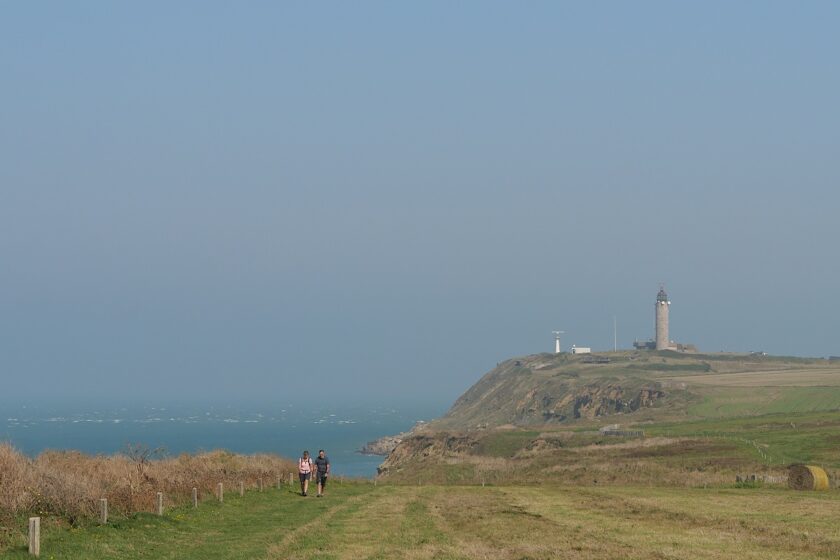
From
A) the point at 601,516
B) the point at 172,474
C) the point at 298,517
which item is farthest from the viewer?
the point at 172,474

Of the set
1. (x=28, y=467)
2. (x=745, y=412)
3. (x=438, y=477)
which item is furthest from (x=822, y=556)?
(x=745, y=412)

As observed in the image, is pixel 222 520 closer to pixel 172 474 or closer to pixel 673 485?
pixel 172 474

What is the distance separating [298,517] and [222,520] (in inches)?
102

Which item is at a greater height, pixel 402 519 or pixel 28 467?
pixel 28 467

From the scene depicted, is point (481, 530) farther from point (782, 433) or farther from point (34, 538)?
point (782, 433)

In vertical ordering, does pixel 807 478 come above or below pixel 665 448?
above

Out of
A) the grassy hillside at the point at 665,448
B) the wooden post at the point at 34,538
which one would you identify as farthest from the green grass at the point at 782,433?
the wooden post at the point at 34,538

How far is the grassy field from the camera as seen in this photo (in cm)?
2544

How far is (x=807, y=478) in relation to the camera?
51000 millimetres

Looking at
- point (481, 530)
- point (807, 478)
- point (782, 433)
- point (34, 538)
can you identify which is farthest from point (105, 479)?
point (782, 433)

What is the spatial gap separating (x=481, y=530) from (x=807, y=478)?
2631 cm

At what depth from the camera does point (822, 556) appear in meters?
23.5

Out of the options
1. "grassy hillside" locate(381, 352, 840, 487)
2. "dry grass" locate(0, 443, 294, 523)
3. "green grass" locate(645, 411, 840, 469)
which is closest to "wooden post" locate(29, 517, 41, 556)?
"dry grass" locate(0, 443, 294, 523)

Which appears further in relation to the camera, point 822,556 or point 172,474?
point 172,474
